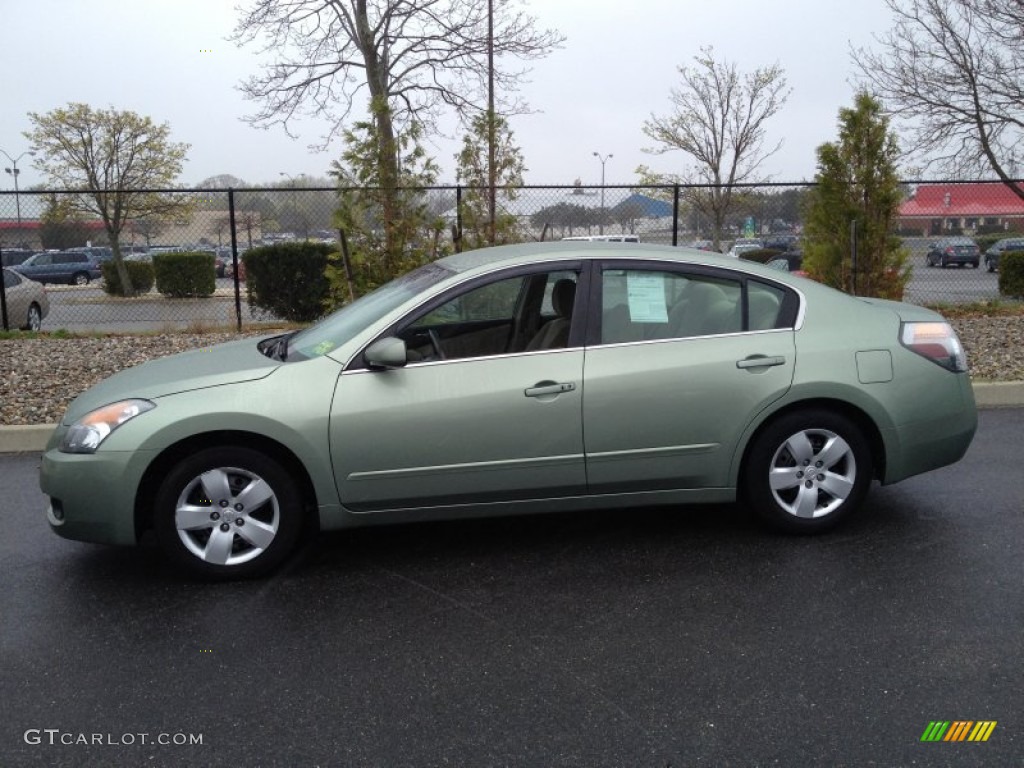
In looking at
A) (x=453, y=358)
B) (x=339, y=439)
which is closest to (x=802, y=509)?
(x=453, y=358)

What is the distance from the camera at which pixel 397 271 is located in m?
10.9

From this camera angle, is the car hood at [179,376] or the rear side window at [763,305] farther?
the rear side window at [763,305]

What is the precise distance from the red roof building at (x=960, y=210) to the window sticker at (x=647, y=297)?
2251 centimetres

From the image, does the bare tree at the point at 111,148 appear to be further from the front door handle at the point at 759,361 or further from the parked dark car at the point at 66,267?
the front door handle at the point at 759,361

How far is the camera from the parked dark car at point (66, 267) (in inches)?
1350

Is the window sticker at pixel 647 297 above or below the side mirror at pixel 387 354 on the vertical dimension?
above

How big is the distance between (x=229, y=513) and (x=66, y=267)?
116 ft

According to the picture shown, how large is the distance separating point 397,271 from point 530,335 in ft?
21.1

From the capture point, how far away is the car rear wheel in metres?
14.9

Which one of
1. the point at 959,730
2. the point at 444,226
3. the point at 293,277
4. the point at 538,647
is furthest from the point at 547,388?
the point at 293,277

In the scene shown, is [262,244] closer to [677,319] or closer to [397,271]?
[397,271]

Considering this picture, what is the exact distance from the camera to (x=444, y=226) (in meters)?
11.1

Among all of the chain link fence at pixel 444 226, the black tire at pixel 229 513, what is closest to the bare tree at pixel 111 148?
the chain link fence at pixel 444 226

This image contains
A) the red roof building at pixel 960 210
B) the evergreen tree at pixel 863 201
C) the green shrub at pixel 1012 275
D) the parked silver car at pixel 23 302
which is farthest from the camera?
the red roof building at pixel 960 210
